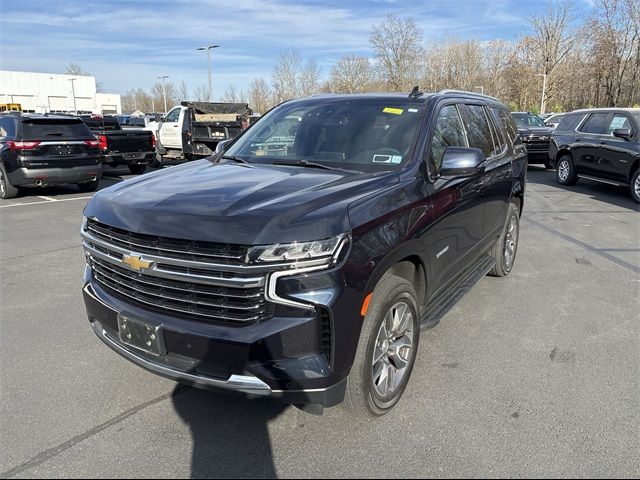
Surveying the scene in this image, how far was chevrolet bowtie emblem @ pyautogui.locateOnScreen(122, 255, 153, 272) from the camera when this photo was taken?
2.61 m

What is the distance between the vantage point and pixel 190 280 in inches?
97.8

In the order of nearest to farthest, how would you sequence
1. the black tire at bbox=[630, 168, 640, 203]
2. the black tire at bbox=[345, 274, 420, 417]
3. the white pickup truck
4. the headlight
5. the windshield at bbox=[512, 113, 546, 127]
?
the headlight, the black tire at bbox=[345, 274, 420, 417], the black tire at bbox=[630, 168, 640, 203], the white pickup truck, the windshield at bbox=[512, 113, 546, 127]

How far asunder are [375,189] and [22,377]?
2.78 metres

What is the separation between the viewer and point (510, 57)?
56688 millimetres

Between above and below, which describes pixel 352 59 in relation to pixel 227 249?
above

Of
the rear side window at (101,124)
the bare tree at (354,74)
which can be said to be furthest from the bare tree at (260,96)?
the rear side window at (101,124)

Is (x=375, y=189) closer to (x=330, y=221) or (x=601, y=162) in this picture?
(x=330, y=221)

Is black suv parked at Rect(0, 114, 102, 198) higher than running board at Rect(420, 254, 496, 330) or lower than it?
higher

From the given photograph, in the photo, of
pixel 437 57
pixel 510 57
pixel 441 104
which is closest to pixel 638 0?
pixel 510 57

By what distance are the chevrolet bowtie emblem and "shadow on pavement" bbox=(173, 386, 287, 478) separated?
97 centimetres

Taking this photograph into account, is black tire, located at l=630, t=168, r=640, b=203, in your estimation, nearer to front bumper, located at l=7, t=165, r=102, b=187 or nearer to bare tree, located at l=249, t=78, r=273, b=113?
front bumper, located at l=7, t=165, r=102, b=187

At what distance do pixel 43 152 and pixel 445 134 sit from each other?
9.71m

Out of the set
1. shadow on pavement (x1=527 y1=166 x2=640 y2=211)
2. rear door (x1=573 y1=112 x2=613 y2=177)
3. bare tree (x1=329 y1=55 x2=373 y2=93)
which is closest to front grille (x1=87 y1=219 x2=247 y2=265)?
shadow on pavement (x1=527 y1=166 x2=640 y2=211)

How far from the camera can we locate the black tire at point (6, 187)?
10688mm
